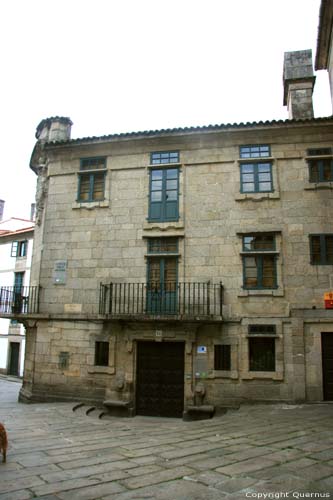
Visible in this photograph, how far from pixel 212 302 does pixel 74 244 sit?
496cm

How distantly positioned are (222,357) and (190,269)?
275 centimetres

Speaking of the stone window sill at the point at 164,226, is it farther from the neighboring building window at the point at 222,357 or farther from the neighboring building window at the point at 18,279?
the neighboring building window at the point at 18,279

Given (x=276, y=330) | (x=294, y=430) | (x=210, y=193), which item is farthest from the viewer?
(x=210, y=193)

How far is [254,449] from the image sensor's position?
6461 millimetres

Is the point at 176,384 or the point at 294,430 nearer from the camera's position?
the point at 294,430

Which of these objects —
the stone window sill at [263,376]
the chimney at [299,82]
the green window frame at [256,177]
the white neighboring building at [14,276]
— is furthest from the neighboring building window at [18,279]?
the chimney at [299,82]

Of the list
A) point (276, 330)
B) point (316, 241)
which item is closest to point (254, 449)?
point (276, 330)

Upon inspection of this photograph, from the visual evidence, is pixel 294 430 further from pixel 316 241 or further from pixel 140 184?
pixel 140 184

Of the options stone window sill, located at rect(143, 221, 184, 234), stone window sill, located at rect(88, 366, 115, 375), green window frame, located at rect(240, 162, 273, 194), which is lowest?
stone window sill, located at rect(88, 366, 115, 375)

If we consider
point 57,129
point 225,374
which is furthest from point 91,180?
point 225,374

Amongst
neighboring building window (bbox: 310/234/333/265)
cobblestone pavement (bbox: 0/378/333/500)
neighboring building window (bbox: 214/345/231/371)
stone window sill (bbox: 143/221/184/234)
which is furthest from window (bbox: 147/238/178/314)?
neighboring building window (bbox: 310/234/333/265)

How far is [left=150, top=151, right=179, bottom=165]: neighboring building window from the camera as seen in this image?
518 inches

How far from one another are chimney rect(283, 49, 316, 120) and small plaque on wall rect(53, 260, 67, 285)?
9.03 meters

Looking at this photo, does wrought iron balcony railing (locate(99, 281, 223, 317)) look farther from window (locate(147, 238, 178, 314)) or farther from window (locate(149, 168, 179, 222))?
window (locate(149, 168, 179, 222))
